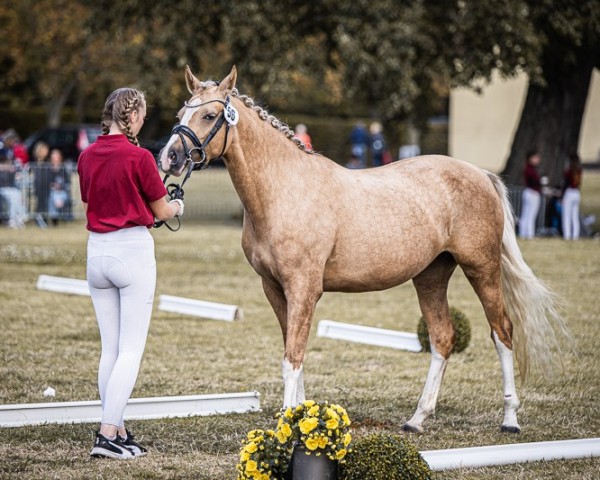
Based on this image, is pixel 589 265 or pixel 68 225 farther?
pixel 68 225

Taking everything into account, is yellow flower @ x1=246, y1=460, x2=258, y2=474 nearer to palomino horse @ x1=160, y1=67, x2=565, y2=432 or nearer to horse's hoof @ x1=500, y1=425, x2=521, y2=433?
palomino horse @ x1=160, y1=67, x2=565, y2=432

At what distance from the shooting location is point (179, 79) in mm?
40844

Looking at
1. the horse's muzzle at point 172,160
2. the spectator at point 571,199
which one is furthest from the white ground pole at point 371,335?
the spectator at point 571,199

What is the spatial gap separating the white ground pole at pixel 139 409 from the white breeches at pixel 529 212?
54.1 feet

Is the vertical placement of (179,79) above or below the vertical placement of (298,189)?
above

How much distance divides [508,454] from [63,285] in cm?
918

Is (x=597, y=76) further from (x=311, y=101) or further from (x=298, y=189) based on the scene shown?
(x=298, y=189)

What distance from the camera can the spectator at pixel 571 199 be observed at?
22194 millimetres

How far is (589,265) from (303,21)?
971 cm

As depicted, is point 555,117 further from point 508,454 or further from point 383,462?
point 383,462

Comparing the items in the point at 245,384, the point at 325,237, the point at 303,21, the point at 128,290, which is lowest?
the point at 245,384

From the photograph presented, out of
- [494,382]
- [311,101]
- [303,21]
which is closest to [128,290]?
[494,382]

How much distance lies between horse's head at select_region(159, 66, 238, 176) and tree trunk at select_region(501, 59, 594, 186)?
63.2ft

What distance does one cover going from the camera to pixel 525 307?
773cm
